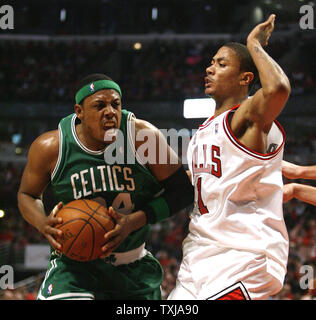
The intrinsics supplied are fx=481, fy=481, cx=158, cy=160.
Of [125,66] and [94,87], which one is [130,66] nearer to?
[125,66]

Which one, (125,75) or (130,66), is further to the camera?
(130,66)

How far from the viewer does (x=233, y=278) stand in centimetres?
263

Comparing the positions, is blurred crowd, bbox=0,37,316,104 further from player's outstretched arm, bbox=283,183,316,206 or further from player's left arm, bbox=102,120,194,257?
player's left arm, bbox=102,120,194,257

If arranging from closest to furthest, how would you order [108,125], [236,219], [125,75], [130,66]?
1. [236,219]
2. [108,125]
3. [125,75]
4. [130,66]

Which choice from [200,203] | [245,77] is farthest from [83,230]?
[245,77]

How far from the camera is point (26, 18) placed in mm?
18188

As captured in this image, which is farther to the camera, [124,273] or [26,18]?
[26,18]

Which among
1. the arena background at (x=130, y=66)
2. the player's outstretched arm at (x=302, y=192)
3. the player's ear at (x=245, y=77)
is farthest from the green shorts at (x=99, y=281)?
the arena background at (x=130, y=66)

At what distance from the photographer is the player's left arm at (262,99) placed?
257cm

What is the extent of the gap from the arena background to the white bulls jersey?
8057mm

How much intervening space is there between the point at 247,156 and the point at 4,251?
1098 centimetres

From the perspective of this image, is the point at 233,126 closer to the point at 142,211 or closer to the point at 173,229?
the point at 142,211

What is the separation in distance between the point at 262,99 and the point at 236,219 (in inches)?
27.0

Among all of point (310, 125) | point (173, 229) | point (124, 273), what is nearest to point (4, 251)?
point (173, 229)
